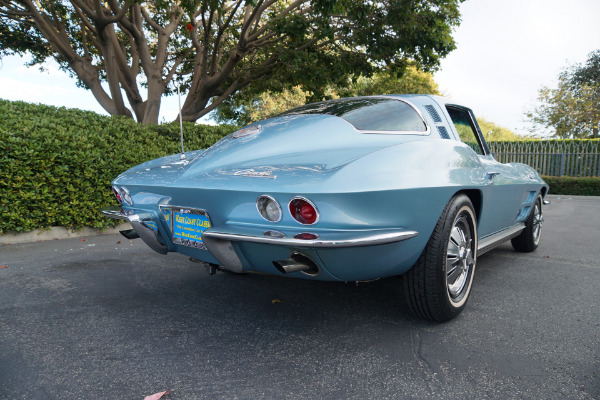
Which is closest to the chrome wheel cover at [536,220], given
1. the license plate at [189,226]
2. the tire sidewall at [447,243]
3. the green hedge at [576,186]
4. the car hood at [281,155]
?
the tire sidewall at [447,243]

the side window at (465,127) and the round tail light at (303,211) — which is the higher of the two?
the side window at (465,127)

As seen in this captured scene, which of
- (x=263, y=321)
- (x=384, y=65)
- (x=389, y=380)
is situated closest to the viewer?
(x=389, y=380)

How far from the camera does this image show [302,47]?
10.1 metres

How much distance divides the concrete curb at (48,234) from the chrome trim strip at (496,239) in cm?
504

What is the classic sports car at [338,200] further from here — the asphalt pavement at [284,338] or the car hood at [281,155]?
the asphalt pavement at [284,338]

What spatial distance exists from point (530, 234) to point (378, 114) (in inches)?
114

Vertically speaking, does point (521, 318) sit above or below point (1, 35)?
below

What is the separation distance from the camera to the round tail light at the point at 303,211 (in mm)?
1910

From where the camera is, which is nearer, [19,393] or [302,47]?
[19,393]

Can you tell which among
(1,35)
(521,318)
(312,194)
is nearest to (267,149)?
(312,194)

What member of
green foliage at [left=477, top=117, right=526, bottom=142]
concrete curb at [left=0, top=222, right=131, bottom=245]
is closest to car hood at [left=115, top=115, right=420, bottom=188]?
concrete curb at [left=0, top=222, right=131, bottom=245]

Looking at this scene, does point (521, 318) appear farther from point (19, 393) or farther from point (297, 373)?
Answer: point (19, 393)

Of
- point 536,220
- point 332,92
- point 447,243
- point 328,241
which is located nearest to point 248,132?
point 328,241

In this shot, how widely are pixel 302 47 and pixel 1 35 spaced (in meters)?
7.77
